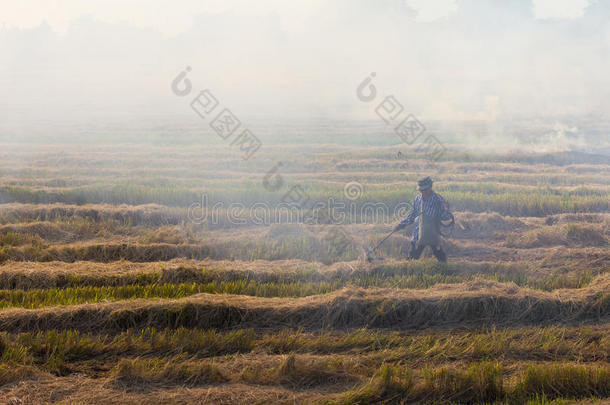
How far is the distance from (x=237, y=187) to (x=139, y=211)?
9.03ft

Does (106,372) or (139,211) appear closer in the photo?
(106,372)

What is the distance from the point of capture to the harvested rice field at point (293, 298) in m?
3.97

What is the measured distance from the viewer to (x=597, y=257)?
738 centimetres

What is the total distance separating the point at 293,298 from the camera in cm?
569

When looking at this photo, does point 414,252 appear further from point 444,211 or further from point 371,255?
point 444,211

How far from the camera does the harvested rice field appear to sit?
13.0 ft

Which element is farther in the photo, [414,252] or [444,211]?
[414,252]

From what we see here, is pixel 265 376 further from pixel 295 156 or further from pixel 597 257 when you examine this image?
pixel 295 156

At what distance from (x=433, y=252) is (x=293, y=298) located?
2461mm

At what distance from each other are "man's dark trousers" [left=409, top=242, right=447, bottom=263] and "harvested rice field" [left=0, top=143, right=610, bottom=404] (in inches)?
8.2

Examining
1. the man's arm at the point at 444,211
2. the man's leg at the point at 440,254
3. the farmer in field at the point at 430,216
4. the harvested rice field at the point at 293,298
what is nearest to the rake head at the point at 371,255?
the harvested rice field at the point at 293,298

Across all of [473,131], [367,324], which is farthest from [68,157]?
[473,131]

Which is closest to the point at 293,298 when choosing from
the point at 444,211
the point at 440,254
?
the point at 440,254

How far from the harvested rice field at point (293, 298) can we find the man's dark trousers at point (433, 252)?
8.2 inches
